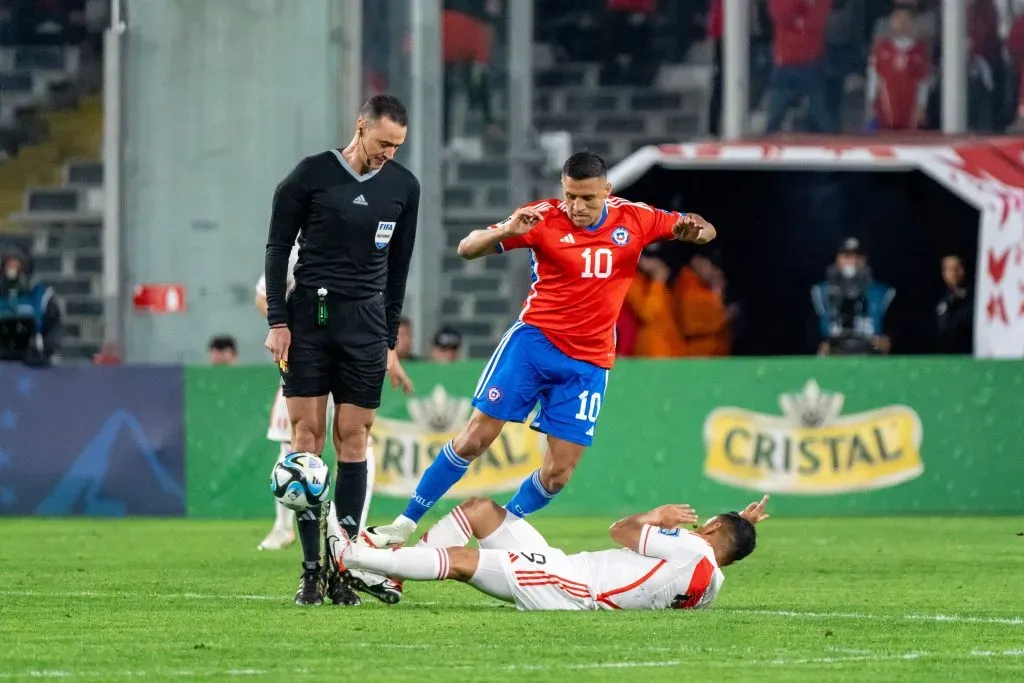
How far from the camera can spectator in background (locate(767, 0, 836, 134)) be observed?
20.4 m

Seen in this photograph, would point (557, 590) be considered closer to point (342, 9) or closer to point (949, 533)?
point (949, 533)

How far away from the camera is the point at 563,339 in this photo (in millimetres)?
9555

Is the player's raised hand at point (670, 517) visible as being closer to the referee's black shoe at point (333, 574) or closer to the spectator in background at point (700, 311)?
the referee's black shoe at point (333, 574)

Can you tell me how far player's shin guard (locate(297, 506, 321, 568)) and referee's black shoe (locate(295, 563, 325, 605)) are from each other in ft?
0.09

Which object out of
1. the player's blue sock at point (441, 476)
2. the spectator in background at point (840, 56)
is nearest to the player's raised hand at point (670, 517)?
the player's blue sock at point (441, 476)

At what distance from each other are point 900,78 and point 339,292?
1274cm

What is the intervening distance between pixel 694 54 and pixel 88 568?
1353 cm

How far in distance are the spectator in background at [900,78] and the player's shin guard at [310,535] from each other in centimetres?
1269

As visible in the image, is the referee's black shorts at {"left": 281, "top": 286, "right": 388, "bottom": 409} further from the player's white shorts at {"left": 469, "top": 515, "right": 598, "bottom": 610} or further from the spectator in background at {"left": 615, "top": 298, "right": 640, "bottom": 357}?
the spectator in background at {"left": 615, "top": 298, "right": 640, "bottom": 357}

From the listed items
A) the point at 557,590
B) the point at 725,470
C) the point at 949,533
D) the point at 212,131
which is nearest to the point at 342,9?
the point at 212,131

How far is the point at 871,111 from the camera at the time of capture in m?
20.4

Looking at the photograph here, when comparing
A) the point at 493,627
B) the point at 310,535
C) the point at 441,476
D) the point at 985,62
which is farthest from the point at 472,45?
the point at 493,627

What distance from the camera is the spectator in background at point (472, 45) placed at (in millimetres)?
21016

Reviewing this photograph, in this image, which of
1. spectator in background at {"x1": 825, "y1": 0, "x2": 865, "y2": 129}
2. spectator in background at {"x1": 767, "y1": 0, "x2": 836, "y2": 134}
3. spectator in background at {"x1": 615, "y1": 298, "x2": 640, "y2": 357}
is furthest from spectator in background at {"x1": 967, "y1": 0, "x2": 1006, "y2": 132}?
spectator in background at {"x1": 615, "y1": 298, "x2": 640, "y2": 357}
